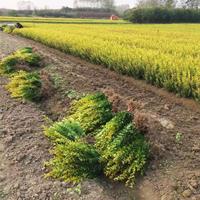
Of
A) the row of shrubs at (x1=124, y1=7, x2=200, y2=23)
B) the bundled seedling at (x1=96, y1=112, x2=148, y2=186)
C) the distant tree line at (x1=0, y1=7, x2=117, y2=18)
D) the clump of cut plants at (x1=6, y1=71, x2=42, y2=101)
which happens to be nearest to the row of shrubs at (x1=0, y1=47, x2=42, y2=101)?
the clump of cut plants at (x1=6, y1=71, x2=42, y2=101)

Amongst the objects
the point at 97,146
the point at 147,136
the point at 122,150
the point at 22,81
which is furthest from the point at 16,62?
the point at 122,150

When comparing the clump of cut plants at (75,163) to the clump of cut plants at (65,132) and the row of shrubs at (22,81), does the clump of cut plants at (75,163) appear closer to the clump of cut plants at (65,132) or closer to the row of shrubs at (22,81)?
the clump of cut plants at (65,132)

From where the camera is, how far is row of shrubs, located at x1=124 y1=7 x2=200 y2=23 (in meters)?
48.8

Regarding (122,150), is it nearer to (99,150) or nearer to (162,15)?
(99,150)

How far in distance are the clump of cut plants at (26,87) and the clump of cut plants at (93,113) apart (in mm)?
1726

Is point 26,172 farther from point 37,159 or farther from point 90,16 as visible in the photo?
point 90,16

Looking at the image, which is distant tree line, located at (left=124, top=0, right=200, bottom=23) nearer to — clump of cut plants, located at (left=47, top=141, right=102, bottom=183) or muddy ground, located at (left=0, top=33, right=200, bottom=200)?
muddy ground, located at (left=0, top=33, right=200, bottom=200)

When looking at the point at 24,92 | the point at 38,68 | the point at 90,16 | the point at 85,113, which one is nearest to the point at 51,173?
the point at 85,113

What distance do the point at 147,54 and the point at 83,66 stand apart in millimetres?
3117

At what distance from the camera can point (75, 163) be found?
4469 mm

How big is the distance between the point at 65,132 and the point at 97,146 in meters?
0.56

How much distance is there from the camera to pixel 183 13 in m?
50.8

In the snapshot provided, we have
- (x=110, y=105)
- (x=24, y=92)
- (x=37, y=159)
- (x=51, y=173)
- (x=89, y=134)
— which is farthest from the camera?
(x=24, y=92)

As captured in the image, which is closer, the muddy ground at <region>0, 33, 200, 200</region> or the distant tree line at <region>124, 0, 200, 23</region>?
the muddy ground at <region>0, 33, 200, 200</region>
